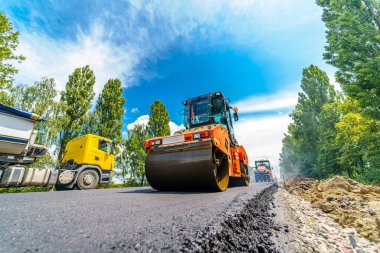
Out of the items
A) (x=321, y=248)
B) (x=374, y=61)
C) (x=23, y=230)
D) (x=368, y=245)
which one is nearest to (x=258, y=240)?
(x=321, y=248)

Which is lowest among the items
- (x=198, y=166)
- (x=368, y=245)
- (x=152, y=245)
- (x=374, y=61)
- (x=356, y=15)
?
(x=368, y=245)

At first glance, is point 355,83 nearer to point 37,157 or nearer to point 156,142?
point 156,142

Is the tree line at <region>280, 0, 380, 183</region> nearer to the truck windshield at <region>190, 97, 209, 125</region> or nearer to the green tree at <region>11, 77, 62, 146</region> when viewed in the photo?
the truck windshield at <region>190, 97, 209, 125</region>

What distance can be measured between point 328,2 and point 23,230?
1618 cm

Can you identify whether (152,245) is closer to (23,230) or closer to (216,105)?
(23,230)

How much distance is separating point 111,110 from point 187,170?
17.1 meters

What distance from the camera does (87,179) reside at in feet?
25.8

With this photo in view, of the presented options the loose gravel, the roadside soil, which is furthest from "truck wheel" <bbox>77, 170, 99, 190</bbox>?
the roadside soil

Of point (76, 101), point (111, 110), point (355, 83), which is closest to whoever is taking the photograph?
point (355, 83)

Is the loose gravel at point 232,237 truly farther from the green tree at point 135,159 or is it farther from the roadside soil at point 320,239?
the green tree at point 135,159

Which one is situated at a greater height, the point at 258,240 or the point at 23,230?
the point at 23,230

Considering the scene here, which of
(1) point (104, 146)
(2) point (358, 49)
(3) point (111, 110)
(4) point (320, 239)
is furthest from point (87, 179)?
(2) point (358, 49)

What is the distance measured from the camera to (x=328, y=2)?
36.1 ft

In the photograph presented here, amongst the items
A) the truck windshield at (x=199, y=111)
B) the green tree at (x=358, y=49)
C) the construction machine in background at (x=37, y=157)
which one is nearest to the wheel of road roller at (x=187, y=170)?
the truck windshield at (x=199, y=111)
